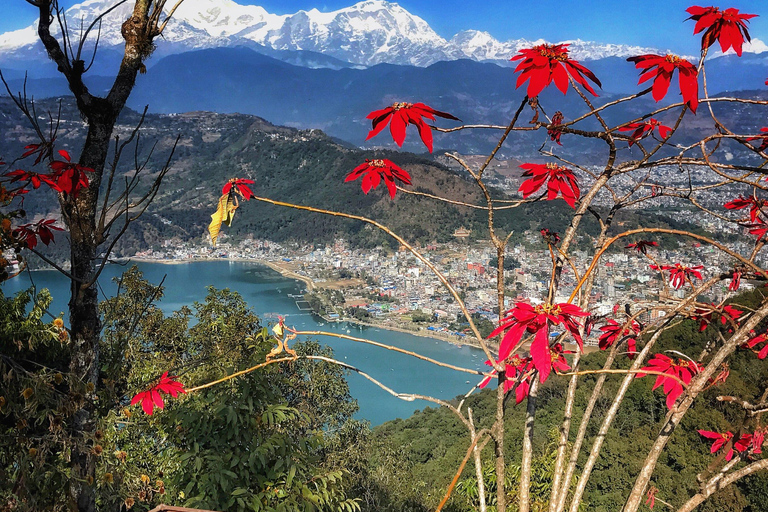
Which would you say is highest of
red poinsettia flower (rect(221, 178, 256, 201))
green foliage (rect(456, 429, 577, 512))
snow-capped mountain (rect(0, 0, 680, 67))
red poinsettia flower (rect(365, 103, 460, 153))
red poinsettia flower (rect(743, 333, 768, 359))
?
snow-capped mountain (rect(0, 0, 680, 67))

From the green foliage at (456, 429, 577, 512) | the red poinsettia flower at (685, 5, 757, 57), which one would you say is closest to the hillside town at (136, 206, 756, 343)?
the green foliage at (456, 429, 577, 512)

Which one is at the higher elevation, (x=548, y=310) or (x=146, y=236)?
(x=548, y=310)

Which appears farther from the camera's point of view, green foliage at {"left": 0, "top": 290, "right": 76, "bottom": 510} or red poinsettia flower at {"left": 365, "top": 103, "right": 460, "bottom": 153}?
green foliage at {"left": 0, "top": 290, "right": 76, "bottom": 510}

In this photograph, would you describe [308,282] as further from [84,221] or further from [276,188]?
[84,221]

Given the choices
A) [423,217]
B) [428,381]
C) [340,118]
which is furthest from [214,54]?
[428,381]

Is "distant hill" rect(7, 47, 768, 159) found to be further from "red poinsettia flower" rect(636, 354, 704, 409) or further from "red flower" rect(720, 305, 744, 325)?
"red poinsettia flower" rect(636, 354, 704, 409)

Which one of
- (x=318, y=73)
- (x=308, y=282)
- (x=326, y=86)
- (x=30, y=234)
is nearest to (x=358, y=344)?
(x=308, y=282)

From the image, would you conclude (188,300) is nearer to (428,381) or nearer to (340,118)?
(428,381)
